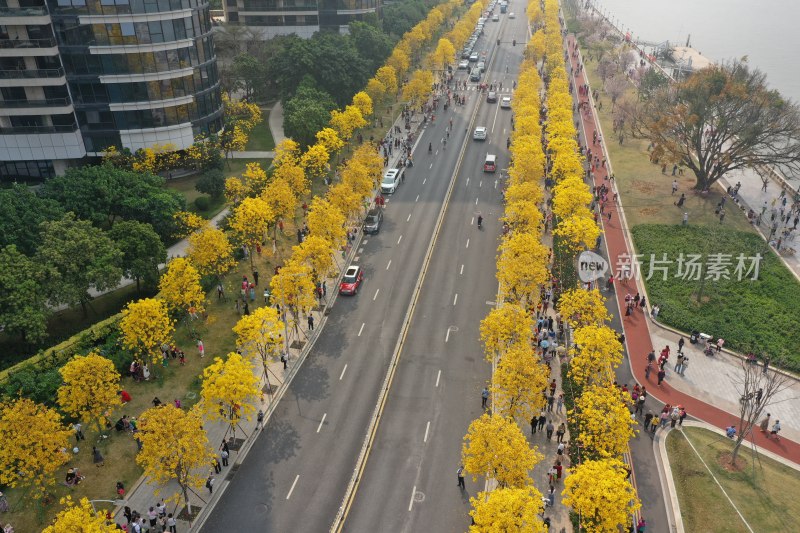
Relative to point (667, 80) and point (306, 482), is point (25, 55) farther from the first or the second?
point (667, 80)

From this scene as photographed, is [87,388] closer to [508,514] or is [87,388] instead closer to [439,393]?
[439,393]

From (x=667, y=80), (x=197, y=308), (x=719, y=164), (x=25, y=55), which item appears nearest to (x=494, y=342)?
(x=197, y=308)

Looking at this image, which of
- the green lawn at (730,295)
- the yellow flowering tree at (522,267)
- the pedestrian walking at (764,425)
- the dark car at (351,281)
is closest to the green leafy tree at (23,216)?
the dark car at (351,281)

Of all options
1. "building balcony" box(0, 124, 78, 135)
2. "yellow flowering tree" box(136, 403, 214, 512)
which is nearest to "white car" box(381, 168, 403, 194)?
"building balcony" box(0, 124, 78, 135)

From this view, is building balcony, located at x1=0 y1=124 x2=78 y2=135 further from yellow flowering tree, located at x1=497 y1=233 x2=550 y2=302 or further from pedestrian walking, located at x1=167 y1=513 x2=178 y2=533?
yellow flowering tree, located at x1=497 y1=233 x2=550 y2=302

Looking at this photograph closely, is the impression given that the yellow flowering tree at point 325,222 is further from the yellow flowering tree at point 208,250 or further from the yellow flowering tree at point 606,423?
the yellow flowering tree at point 606,423

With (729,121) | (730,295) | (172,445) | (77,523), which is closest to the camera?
(77,523)

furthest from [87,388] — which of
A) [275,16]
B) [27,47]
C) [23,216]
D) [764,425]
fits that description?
[275,16]

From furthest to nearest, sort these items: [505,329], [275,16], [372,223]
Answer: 1. [275,16]
2. [372,223]
3. [505,329]
